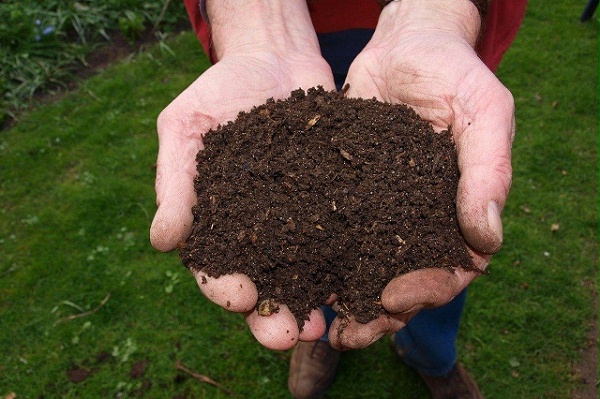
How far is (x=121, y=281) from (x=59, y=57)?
300 cm

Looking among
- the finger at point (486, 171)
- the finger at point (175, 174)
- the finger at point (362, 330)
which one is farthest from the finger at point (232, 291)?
the finger at point (486, 171)

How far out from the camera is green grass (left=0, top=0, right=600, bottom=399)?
3025 millimetres

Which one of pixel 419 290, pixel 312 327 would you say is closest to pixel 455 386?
pixel 312 327

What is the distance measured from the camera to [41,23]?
546 cm

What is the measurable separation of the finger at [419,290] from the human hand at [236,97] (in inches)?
13.2

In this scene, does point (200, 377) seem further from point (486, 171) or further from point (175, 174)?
point (486, 171)

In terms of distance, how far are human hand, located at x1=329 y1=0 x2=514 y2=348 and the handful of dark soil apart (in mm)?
70

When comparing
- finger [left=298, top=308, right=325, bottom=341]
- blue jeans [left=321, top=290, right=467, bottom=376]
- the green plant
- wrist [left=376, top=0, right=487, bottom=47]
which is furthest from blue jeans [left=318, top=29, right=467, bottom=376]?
the green plant

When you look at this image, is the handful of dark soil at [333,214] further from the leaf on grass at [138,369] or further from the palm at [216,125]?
the leaf on grass at [138,369]

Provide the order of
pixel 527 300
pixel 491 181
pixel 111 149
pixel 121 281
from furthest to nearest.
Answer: pixel 111 149
pixel 121 281
pixel 527 300
pixel 491 181

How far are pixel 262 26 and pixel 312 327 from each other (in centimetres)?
144

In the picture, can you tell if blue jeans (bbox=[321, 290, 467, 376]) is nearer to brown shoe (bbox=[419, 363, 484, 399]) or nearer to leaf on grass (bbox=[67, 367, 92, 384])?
brown shoe (bbox=[419, 363, 484, 399])

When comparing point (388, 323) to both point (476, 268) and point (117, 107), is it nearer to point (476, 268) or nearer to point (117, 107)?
point (476, 268)

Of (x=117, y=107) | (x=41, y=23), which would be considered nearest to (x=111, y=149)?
(x=117, y=107)
